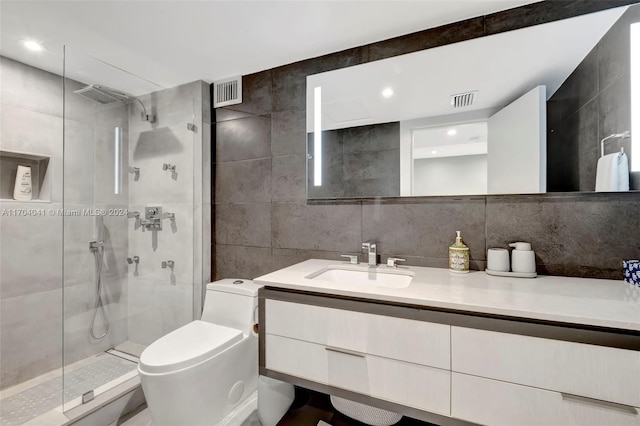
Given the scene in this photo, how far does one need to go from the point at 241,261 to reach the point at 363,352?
1.27 m

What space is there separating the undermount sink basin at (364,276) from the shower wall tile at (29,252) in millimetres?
1967

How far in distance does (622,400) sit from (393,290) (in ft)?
2.28

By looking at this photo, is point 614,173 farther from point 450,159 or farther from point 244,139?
point 244,139

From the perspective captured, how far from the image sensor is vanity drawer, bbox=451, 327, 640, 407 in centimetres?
79

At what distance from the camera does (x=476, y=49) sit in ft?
4.62

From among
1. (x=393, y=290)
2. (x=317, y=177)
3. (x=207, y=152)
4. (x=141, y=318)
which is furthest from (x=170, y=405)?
(x=207, y=152)

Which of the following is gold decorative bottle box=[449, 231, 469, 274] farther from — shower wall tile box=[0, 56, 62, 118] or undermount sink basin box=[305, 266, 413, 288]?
shower wall tile box=[0, 56, 62, 118]

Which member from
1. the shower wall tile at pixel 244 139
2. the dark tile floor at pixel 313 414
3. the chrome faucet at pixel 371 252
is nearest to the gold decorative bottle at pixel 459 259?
the chrome faucet at pixel 371 252

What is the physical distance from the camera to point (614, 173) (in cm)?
117

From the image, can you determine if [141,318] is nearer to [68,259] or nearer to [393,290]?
[68,259]

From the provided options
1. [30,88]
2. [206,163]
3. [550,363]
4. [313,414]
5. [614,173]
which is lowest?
[313,414]

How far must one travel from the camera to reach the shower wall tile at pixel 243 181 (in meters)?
1.98

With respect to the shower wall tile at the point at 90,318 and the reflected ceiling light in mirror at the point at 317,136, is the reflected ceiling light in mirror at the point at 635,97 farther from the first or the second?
the shower wall tile at the point at 90,318

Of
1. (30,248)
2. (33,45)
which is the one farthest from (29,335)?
(33,45)
